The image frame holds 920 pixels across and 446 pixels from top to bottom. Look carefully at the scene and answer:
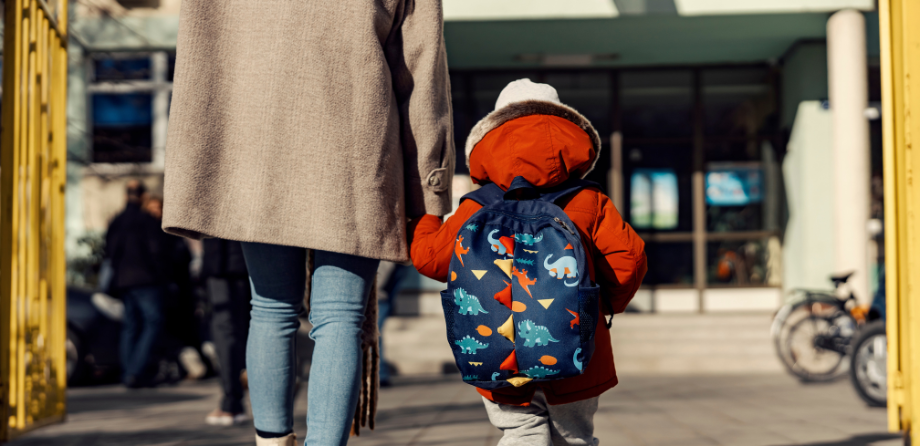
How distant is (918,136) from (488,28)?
7.57 meters

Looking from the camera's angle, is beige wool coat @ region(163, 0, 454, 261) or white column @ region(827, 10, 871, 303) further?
white column @ region(827, 10, 871, 303)

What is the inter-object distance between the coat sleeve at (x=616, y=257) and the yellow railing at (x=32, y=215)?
2931mm

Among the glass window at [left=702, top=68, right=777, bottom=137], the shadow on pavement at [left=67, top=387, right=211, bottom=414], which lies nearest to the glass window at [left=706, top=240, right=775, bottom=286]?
the glass window at [left=702, top=68, right=777, bottom=137]

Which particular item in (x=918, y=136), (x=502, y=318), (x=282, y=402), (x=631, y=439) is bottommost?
(x=631, y=439)

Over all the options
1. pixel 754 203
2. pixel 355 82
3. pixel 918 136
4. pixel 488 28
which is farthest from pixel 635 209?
pixel 355 82

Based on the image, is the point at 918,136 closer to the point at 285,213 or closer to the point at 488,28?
the point at 285,213

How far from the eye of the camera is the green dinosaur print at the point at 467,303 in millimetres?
2166

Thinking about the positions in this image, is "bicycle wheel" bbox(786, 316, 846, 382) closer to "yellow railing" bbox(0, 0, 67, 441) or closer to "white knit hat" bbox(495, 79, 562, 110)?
"white knit hat" bbox(495, 79, 562, 110)

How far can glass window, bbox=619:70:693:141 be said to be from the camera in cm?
1212

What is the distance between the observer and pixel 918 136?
10.1ft

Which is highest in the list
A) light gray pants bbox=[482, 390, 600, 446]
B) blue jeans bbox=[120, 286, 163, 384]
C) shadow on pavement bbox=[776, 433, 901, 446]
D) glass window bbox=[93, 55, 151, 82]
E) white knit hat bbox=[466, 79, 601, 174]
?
glass window bbox=[93, 55, 151, 82]

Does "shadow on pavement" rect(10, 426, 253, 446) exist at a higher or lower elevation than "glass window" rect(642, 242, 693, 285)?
lower

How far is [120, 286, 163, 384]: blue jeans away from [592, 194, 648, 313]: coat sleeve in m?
6.00

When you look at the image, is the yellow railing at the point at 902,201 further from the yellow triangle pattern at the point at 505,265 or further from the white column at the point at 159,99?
the white column at the point at 159,99
